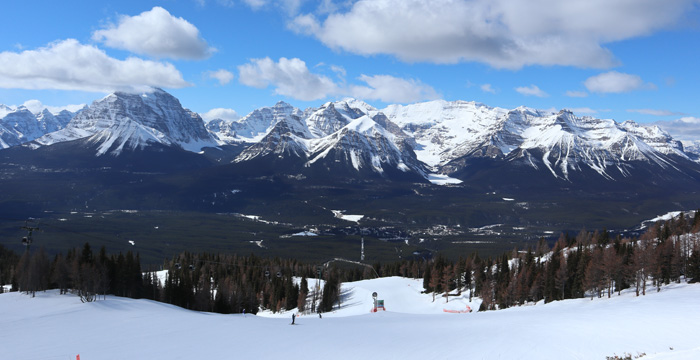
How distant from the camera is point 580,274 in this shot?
9288 cm

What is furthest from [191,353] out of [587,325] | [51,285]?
[51,285]

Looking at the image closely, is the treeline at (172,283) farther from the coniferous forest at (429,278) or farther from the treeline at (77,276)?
the coniferous forest at (429,278)

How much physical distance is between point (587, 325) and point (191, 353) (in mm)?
33432

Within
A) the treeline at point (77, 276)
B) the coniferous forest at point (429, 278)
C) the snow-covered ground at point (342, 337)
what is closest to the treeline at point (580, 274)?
the coniferous forest at point (429, 278)

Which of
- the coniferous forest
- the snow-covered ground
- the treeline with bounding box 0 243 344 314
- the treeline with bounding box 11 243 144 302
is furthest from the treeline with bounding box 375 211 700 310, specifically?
the treeline with bounding box 11 243 144 302

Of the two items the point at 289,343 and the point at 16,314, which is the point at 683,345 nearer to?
the point at 289,343

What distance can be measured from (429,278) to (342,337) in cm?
8432

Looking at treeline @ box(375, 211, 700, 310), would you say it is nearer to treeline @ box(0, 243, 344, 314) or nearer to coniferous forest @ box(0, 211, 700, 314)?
coniferous forest @ box(0, 211, 700, 314)

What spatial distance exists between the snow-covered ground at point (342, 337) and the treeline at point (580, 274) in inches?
944

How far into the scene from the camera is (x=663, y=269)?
277 ft

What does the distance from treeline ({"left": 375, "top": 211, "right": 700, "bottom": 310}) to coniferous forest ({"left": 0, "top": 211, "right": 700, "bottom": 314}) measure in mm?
174

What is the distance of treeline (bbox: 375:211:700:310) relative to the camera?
83375 mm

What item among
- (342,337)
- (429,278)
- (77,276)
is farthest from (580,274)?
(77,276)

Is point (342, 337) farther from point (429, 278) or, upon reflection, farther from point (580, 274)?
point (429, 278)
